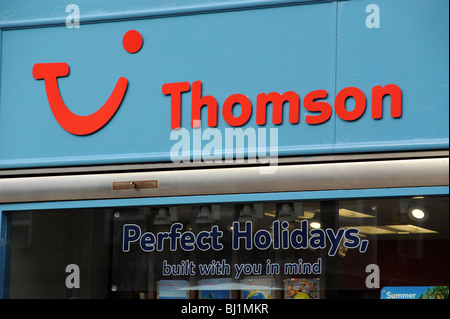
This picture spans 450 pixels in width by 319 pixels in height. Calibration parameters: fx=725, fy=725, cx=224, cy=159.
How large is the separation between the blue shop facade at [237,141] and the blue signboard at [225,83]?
0.01 m

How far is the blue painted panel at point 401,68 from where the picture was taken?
5535 mm

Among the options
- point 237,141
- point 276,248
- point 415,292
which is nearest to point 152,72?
point 237,141

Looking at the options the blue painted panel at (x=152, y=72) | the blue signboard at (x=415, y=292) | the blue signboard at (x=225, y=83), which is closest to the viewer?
the blue signboard at (x=415, y=292)

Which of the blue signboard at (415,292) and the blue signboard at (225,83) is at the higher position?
the blue signboard at (225,83)

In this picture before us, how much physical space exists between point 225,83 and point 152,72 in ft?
2.20

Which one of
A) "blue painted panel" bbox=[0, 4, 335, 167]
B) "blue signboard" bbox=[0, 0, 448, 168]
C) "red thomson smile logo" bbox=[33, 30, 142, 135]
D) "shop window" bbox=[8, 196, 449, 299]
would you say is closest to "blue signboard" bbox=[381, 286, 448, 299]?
"shop window" bbox=[8, 196, 449, 299]

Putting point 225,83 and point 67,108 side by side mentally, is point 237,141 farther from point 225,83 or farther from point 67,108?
point 67,108

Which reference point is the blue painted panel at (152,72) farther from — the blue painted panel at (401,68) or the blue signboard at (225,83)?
the blue painted panel at (401,68)

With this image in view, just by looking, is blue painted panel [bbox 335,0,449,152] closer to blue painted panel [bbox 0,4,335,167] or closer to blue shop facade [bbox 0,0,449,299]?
blue shop facade [bbox 0,0,449,299]

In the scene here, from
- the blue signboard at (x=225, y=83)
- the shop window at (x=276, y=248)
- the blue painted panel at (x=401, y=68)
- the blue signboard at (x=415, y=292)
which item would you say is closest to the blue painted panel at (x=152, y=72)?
the blue signboard at (x=225, y=83)

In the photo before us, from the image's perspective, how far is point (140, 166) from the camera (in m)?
6.15

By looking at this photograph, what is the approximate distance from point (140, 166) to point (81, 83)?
3.13 feet

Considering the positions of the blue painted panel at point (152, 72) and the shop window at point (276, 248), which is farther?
the blue painted panel at point (152, 72)

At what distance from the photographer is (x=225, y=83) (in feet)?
19.9
